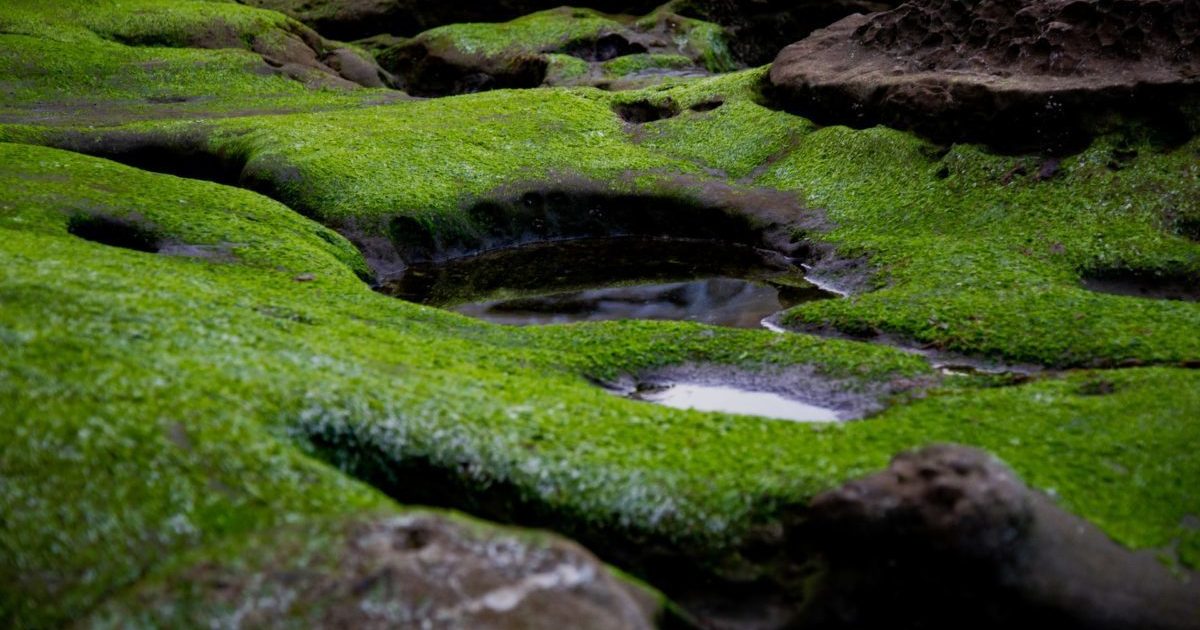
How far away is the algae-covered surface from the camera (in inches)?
342

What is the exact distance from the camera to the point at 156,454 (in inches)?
339

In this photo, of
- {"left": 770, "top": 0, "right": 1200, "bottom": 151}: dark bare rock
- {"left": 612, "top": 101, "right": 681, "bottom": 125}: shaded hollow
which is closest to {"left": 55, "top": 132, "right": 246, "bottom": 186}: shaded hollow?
{"left": 612, "top": 101, "right": 681, "bottom": 125}: shaded hollow

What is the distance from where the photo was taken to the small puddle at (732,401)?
12.9 m

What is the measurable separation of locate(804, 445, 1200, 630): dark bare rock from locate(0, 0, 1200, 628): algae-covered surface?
0.61 metres

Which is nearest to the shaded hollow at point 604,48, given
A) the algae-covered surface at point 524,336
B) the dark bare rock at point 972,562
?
the algae-covered surface at point 524,336

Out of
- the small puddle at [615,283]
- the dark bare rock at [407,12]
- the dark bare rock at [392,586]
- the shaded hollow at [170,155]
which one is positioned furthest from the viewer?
the dark bare rock at [407,12]

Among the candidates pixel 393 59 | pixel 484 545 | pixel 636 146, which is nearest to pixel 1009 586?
pixel 484 545

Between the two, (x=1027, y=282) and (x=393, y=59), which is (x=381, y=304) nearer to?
(x=1027, y=282)

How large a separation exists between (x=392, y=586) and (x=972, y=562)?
4575 millimetres

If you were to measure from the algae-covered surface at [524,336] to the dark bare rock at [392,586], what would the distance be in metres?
0.19

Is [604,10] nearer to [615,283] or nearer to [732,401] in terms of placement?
[615,283]

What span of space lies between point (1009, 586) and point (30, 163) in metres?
18.4

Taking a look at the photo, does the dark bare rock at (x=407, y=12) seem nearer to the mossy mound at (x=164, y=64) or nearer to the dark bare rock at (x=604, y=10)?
the dark bare rock at (x=604, y=10)

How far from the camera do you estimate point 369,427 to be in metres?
10.1
